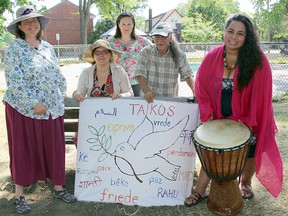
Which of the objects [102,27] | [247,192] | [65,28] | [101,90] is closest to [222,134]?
[247,192]

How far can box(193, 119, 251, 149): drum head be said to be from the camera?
2.95m

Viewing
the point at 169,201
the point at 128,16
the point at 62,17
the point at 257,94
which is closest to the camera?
the point at 257,94

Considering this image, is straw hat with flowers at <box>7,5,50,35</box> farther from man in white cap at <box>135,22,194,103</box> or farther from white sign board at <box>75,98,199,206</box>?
man in white cap at <box>135,22,194,103</box>

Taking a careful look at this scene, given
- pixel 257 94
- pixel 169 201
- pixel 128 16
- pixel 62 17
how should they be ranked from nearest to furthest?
1. pixel 257 94
2. pixel 169 201
3. pixel 128 16
4. pixel 62 17

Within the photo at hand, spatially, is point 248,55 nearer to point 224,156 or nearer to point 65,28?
point 224,156

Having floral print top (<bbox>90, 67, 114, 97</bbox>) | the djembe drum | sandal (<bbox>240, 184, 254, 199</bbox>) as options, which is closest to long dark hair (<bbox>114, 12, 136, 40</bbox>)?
floral print top (<bbox>90, 67, 114, 97</bbox>)

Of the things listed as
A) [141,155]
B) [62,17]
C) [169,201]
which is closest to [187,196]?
[169,201]

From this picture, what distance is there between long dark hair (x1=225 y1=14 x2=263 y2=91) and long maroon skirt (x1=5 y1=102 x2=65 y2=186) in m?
1.84

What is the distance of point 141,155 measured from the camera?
3523 millimetres

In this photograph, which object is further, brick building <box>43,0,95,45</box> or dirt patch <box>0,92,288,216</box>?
brick building <box>43,0,95,45</box>

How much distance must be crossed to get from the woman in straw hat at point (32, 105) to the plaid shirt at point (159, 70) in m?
0.92

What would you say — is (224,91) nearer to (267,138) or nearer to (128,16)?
(267,138)

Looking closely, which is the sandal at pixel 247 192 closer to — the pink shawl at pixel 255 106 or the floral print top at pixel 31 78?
the pink shawl at pixel 255 106

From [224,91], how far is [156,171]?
42.8 inches
